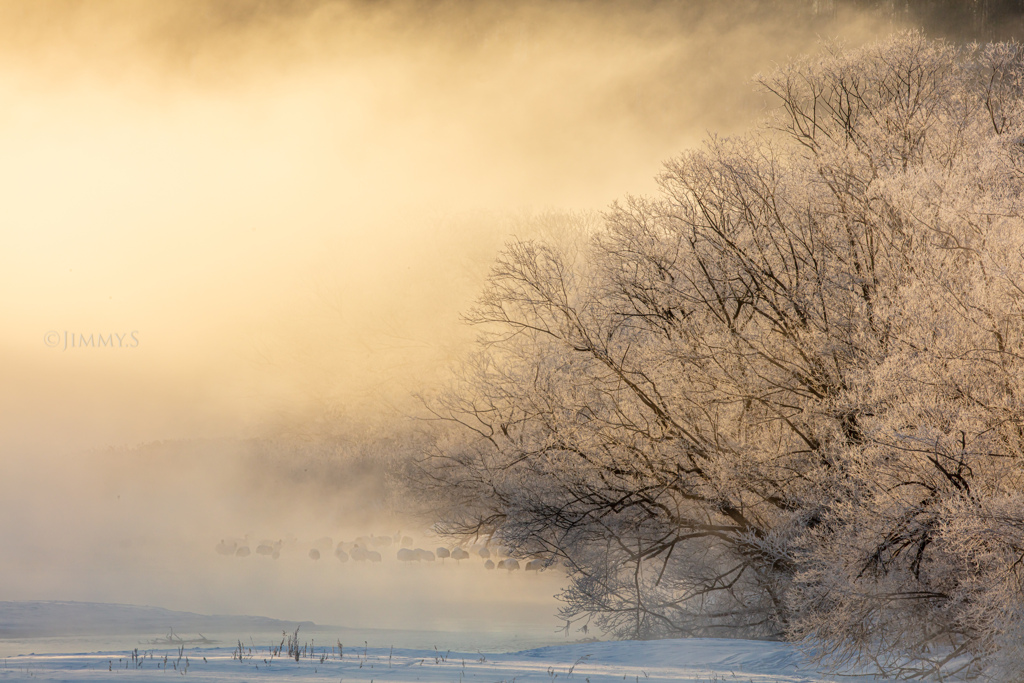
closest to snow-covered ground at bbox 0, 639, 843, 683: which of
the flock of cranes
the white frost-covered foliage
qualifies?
the white frost-covered foliage

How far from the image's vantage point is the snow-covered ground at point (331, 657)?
6.79 metres

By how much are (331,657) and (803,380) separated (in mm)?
7106

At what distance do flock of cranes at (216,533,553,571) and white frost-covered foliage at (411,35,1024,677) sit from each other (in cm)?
942

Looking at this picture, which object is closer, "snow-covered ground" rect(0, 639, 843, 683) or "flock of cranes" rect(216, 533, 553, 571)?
"snow-covered ground" rect(0, 639, 843, 683)

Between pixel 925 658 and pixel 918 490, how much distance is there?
5.50ft

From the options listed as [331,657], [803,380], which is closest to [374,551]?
[803,380]

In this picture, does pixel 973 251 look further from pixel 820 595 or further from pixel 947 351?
pixel 820 595

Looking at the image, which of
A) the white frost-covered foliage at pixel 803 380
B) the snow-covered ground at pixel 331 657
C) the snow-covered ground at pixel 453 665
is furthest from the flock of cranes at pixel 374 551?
the snow-covered ground at pixel 453 665

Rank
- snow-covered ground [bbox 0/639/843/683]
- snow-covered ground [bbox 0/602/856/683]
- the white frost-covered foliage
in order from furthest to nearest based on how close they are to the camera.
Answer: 1. the white frost-covered foliage
2. snow-covered ground [bbox 0/602/856/683]
3. snow-covered ground [bbox 0/639/843/683]

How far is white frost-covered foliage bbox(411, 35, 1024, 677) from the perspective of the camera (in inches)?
348

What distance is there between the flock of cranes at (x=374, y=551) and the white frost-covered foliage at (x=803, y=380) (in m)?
9.42

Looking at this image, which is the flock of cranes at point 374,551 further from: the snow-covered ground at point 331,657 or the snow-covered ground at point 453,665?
the snow-covered ground at point 453,665

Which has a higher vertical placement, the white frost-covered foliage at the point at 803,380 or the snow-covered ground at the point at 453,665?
the white frost-covered foliage at the point at 803,380

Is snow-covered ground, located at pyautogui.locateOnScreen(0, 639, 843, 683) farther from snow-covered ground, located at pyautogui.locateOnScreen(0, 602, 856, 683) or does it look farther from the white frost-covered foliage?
the white frost-covered foliage
